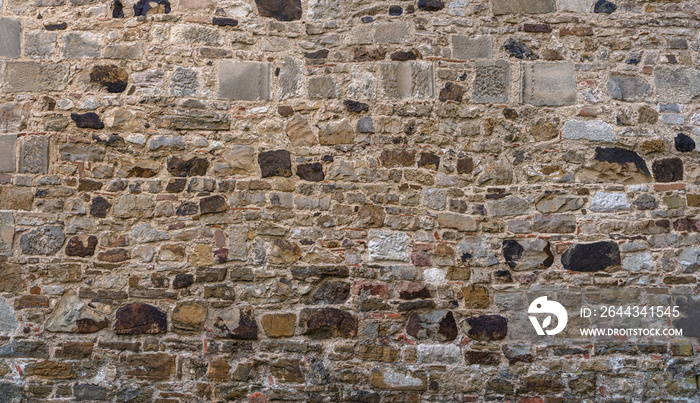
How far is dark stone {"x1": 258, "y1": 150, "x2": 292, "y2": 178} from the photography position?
3.24 metres

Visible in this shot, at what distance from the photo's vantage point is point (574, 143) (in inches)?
129

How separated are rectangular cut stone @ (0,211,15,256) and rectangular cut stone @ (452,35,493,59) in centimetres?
311

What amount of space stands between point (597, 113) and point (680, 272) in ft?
3.78

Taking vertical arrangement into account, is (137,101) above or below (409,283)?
above

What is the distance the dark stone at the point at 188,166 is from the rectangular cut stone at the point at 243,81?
46 centimetres

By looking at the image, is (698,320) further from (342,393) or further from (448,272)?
(342,393)

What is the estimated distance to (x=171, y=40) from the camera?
3336 millimetres

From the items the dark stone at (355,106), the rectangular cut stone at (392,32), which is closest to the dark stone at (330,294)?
the dark stone at (355,106)

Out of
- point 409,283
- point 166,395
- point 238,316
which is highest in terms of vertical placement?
point 409,283

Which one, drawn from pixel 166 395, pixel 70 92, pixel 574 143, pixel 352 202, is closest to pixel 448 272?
pixel 352 202

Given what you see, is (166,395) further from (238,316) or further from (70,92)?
(70,92)

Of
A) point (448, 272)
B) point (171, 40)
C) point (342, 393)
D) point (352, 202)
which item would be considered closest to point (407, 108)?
point (352, 202)

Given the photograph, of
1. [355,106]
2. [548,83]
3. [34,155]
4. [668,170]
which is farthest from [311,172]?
[668,170]

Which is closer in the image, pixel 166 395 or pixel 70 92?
pixel 166 395
